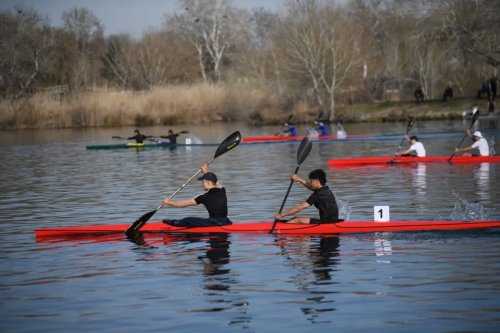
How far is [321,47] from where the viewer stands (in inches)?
2510

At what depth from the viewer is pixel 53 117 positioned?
212ft

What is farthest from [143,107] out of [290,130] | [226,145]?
[226,145]

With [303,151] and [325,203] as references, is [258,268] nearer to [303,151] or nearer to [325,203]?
[325,203]

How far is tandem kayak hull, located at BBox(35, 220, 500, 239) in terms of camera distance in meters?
15.4

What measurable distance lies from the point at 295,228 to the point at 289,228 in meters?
0.12

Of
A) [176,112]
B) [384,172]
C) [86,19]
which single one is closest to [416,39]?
[176,112]

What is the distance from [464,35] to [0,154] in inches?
1252

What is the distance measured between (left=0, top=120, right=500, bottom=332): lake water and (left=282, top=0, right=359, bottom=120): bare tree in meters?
37.2

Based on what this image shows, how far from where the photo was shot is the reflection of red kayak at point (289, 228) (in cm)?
1544

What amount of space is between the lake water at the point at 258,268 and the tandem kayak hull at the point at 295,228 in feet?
0.48

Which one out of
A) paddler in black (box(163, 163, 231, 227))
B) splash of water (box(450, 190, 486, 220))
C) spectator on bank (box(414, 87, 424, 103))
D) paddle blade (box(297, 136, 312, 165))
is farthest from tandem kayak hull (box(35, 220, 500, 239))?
spectator on bank (box(414, 87, 424, 103))

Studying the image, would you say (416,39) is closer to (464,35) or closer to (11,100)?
(464,35)

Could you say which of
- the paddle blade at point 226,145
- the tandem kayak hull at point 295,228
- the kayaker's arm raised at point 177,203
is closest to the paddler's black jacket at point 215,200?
the kayaker's arm raised at point 177,203

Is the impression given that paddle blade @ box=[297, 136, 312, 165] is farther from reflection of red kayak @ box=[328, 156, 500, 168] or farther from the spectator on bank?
the spectator on bank
